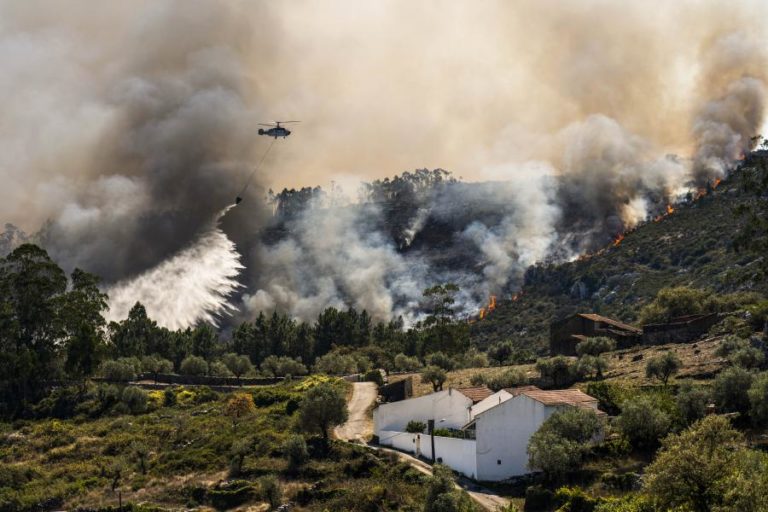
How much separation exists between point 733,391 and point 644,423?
527 centimetres

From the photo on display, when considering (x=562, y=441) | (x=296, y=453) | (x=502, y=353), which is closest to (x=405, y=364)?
(x=502, y=353)

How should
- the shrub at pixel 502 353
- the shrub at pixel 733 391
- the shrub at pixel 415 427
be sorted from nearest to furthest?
the shrub at pixel 733 391 < the shrub at pixel 415 427 < the shrub at pixel 502 353

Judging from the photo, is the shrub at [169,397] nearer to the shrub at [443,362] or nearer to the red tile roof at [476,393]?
the shrub at [443,362]

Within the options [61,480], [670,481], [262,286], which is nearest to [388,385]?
[61,480]

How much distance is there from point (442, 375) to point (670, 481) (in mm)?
42324

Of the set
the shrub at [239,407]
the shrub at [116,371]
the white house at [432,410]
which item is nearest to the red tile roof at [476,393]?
the white house at [432,410]

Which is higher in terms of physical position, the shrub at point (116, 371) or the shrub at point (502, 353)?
the shrub at point (502, 353)

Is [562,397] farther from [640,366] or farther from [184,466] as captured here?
[184,466]

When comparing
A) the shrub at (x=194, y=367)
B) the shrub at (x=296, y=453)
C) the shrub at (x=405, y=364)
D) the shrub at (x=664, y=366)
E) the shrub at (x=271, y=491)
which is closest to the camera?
the shrub at (x=271, y=491)

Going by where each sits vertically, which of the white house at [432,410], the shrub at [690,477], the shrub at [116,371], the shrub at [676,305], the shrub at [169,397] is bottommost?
the shrub at [690,477]

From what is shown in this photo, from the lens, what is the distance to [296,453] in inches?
2083

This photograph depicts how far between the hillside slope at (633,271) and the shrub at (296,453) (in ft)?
188

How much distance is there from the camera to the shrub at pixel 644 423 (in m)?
44.4

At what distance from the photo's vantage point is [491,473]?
47.6 m
